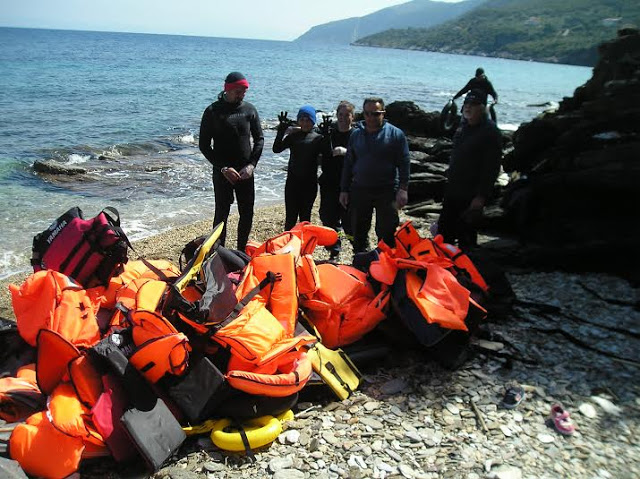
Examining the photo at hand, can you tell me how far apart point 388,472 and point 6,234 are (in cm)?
1069

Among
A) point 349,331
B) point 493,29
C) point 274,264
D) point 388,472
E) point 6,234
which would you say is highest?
point 493,29

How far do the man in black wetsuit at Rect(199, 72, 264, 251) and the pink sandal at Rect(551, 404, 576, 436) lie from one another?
4790 mm

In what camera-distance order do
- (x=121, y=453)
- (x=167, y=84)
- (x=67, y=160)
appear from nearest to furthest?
(x=121, y=453)
(x=67, y=160)
(x=167, y=84)

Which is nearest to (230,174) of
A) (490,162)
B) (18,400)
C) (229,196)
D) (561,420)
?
(229,196)

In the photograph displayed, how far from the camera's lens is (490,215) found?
8.73m

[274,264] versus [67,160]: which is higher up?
[274,264]

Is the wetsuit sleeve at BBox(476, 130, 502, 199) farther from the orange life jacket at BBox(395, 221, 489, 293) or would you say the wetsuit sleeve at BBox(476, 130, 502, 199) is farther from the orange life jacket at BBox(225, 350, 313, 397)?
the orange life jacket at BBox(225, 350, 313, 397)

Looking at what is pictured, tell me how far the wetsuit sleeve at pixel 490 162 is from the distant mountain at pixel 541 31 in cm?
12302

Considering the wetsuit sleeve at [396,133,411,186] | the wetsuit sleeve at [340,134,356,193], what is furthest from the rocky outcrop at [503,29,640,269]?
the wetsuit sleeve at [340,134,356,193]

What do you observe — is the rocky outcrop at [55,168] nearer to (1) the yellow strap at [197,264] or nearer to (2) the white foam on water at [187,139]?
(2) the white foam on water at [187,139]

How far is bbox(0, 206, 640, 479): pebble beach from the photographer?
359 centimetres

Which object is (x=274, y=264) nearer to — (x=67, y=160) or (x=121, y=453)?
(x=121, y=453)

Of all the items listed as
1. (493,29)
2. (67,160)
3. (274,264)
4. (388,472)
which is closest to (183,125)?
(67,160)

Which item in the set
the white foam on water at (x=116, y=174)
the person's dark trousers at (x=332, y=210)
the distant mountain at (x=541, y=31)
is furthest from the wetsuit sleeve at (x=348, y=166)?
the distant mountain at (x=541, y=31)
